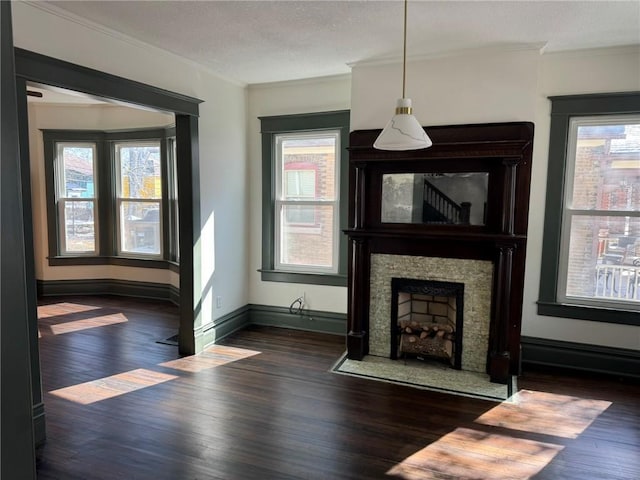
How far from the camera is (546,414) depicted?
305cm

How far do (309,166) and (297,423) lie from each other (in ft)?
9.20

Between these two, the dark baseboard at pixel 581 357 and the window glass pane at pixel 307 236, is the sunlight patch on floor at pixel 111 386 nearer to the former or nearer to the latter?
the window glass pane at pixel 307 236

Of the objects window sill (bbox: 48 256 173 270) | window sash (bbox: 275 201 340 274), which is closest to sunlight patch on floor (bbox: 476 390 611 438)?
window sash (bbox: 275 201 340 274)

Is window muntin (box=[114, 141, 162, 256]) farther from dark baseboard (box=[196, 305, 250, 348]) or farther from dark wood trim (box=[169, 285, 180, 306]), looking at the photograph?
A: dark baseboard (box=[196, 305, 250, 348])

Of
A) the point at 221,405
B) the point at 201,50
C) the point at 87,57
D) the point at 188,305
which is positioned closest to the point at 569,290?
the point at 221,405

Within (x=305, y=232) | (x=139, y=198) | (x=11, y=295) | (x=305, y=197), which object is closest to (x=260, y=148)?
(x=305, y=197)

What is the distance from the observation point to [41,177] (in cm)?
624

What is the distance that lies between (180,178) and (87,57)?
4.19 ft

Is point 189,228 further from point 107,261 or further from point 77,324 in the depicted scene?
point 107,261

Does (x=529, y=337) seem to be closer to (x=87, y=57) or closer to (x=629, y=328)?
(x=629, y=328)

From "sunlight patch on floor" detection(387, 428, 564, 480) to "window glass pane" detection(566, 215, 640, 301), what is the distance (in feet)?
5.64

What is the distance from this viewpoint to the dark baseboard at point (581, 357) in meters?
3.65

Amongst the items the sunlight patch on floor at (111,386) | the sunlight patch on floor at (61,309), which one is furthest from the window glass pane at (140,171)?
the sunlight patch on floor at (111,386)

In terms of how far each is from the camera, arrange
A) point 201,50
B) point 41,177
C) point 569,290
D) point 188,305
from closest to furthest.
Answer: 1. point 201,50
2. point 569,290
3. point 188,305
4. point 41,177
